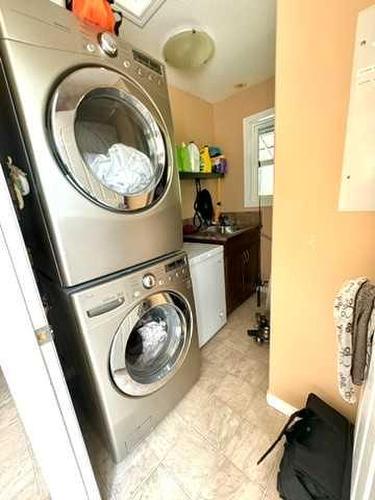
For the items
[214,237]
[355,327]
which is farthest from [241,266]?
[355,327]

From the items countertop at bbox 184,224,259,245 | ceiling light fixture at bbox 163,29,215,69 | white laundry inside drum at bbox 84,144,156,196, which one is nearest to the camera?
white laundry inside drum at bbox 84,144,156,196

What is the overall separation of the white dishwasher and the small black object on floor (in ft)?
0.97

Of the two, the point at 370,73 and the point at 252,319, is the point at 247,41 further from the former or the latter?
the point at 252,319

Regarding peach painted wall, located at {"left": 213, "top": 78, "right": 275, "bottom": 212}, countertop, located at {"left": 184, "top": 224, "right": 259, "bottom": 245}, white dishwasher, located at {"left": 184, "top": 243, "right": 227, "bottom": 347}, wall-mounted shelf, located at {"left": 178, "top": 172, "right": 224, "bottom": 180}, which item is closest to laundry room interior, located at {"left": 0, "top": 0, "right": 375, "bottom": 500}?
white dishwasher, located at {"left": 184, "top": 243, "right": 227, "bottom": 347}

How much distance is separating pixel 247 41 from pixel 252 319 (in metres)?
2.32

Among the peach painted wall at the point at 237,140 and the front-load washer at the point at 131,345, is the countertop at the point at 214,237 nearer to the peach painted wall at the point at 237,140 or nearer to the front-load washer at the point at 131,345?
the peach painted wall at the point at 237,140

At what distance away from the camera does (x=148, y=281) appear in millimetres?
1036

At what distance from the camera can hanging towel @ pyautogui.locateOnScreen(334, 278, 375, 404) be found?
0.63m

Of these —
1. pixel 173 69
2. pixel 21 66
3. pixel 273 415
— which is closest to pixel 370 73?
pixel 21 66

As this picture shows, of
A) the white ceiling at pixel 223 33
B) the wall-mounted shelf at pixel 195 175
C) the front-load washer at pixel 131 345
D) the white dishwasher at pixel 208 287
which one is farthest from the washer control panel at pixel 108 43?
the wall-mounted shelf at pixel 195 175

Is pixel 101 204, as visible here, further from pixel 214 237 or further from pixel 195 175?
pixel 195 175

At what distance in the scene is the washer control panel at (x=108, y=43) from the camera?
0.85 metres

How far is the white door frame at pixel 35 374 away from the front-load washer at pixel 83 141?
19cm

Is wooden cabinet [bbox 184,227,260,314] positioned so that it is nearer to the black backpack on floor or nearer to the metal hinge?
the black backpack on floor
